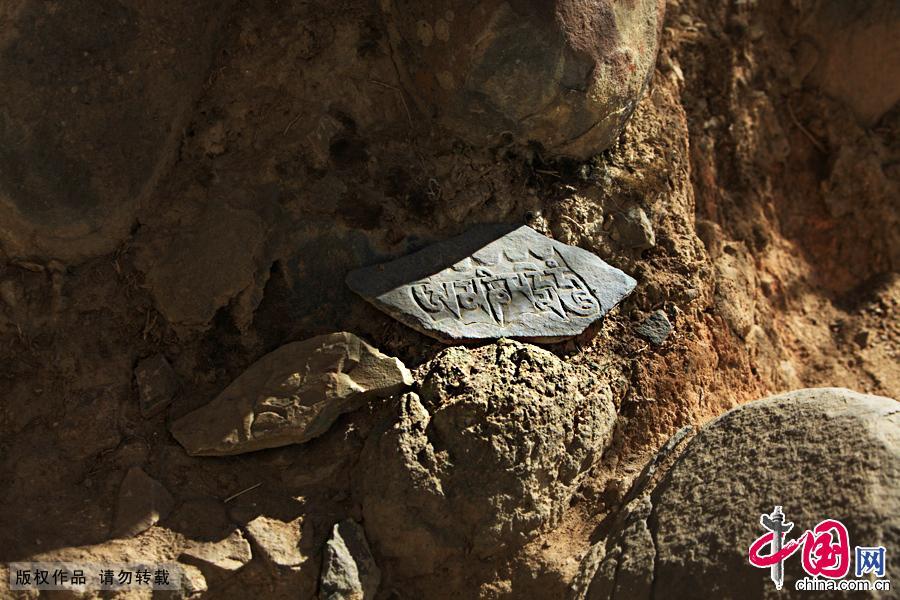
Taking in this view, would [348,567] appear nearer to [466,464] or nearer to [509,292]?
[466,464]

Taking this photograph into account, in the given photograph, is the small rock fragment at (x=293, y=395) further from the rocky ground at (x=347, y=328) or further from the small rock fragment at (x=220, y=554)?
the small rock fragment at (x=220, y=554)

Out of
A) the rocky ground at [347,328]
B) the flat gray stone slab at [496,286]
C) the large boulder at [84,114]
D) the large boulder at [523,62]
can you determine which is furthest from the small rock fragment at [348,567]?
the large boulder at [523,62]

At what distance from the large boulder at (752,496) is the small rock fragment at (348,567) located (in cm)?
53

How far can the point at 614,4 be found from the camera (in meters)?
2.75

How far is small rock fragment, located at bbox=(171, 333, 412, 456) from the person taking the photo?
2.41 m

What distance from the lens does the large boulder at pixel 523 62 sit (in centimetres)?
260

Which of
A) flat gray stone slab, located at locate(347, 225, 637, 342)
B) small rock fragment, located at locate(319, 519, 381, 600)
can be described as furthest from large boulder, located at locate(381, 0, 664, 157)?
small rock fragment, located at locate(319, 519, 381, 600)

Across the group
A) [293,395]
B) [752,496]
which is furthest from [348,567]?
[752,496]

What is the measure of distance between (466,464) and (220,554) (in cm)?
65

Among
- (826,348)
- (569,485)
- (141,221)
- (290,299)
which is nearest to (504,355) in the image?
(569,485)

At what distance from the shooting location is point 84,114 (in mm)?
2512

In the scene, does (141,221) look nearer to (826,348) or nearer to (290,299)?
(290,299)

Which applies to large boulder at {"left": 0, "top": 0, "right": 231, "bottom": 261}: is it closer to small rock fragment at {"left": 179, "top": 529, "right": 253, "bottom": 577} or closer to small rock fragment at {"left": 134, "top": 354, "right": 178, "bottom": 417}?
small rock fragment at {"left": 134, "top": 354, "right": 178, "bottom": 417}

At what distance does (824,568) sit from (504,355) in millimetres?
970
